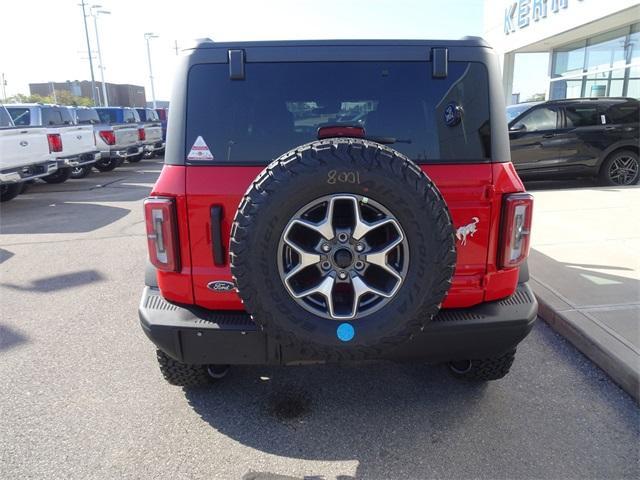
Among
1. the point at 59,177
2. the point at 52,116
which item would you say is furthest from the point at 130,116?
the point at 52,116

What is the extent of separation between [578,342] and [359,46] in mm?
2605

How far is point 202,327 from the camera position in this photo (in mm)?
2354

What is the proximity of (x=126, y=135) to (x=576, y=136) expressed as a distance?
12918mm

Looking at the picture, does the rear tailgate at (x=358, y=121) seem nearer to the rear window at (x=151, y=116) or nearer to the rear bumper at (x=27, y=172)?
the rear bumper at (x=27, y=172)

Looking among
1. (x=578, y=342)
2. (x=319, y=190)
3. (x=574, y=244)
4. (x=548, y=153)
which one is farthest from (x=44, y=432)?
(x=548, y=153)

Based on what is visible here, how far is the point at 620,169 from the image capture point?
9.26 meters

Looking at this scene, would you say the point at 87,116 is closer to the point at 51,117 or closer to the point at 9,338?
the point at 51,117

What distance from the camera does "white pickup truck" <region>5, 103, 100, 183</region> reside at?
35.1 feet

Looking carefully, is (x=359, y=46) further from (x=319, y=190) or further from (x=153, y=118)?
(x=153, y=118)

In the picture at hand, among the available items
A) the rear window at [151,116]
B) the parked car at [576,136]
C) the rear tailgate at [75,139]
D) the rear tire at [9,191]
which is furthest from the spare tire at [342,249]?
the rear window at [151,116]

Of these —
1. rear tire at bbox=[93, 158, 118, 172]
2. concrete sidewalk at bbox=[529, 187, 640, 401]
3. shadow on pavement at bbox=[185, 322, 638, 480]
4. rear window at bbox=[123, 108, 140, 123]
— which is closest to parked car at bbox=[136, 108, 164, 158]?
rear window at bbox=[123, 108, 140, 123]

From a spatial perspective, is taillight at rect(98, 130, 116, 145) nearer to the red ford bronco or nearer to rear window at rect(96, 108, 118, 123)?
rear window at rect(96, 108, 118, 123)

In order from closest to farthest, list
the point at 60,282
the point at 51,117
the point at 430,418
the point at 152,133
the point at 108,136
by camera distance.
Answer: the point at 430,418, the point at 60,282, the point at 51,117, the point at 108,136, the point at 152,133

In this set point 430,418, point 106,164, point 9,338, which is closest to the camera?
point 430,418
